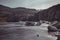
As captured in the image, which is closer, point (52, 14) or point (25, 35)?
point (25, 35)

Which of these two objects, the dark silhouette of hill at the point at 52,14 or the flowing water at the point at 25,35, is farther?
the dark silhouette of hill at the point at 52,14

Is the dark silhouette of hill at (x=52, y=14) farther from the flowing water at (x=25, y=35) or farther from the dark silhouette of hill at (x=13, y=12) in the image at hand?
the flowing water at (x=25, y=35)

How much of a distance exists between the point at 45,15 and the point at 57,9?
8.07m

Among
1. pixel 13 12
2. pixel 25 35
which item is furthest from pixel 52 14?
pixel 25 35

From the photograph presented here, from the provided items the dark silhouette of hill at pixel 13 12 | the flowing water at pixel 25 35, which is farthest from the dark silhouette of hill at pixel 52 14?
the flowing water at pixel 25 35

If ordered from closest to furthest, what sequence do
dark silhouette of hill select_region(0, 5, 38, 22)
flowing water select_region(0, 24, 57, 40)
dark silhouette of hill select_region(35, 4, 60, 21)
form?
flowing water select_region(0, 24, 57, 40) < dark silhouette of hill select_region(35, 4, 60, 21) < dark silhouette of hill select_region(0, 5, 38, 22)

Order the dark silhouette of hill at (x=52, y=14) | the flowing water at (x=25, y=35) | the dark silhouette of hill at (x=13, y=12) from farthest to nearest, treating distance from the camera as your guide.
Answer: the dark silhouette of hill at (x=13, y=12) < the dark silhouette of hill at (x=52, y=14) < the flowing water at (x=25, y=35)

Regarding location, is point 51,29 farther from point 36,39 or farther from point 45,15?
point 45,15

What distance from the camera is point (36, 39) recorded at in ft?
35.1

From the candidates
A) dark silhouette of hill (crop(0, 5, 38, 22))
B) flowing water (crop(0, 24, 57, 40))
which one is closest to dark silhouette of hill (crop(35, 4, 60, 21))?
dark silhouette of hill (crop(0, 5, 38, 22))

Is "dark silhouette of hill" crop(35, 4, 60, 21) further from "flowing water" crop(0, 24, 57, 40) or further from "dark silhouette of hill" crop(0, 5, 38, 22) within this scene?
"flowing water" crop(0, 24, 57, 40)

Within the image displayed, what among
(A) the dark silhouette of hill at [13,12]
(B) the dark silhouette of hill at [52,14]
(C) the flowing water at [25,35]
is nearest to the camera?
(C) the flowing water at [25,35]

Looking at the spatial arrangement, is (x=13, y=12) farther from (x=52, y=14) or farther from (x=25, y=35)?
(x=25, y=35)

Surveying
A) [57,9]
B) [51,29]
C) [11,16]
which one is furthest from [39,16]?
[51,29]
